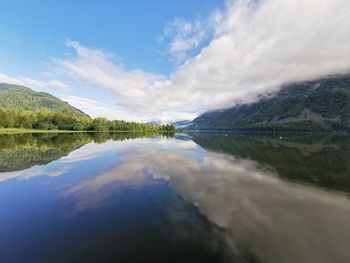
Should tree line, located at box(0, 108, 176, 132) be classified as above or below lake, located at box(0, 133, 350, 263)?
above

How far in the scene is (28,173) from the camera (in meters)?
27.1

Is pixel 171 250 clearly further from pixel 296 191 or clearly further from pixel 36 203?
pixel 296 191

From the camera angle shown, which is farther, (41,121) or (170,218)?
(41,121)

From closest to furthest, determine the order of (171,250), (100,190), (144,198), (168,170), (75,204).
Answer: (171,250)
(75,204)
(144,198)
(100,190)
(168,170)

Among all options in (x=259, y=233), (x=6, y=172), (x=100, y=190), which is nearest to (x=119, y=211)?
(x=100, y=190)

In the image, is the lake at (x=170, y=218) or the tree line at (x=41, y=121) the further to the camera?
the tree line at (x=41, y=121)

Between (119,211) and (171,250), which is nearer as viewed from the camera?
(171,250)

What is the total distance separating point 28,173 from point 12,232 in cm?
1786

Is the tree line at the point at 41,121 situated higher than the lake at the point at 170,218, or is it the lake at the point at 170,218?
the tree line at the point at 41,121

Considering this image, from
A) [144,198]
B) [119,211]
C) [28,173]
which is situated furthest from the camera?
[28,173]

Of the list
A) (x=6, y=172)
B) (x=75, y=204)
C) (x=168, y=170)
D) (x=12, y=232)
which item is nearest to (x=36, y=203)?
(x=75, y=204)

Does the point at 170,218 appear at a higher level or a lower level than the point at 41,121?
lower

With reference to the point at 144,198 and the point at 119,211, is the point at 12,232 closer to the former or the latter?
the point at 119,211

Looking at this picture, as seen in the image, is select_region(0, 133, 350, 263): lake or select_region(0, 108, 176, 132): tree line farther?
select_region(0, 108, 176, 132): tree line
